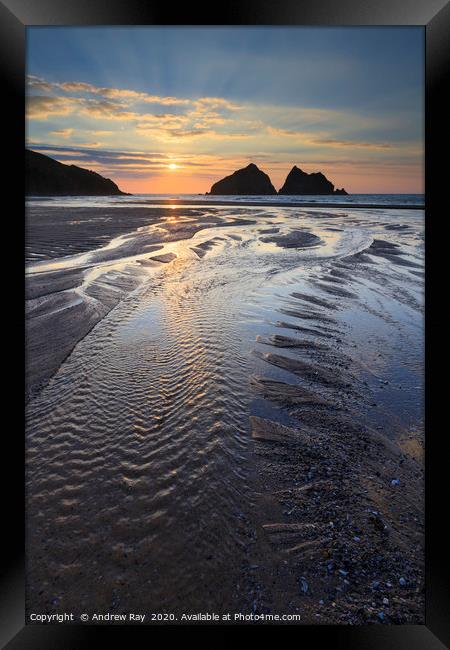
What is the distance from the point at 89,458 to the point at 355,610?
7.25 ft

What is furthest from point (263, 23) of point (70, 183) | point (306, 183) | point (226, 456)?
point (306, 183)

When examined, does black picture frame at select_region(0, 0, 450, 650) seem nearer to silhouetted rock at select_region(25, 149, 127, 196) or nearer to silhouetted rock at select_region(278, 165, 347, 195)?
silhouetted rock at select_region(25, 149, 127, 196)

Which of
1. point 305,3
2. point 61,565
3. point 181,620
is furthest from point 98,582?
point 305,3

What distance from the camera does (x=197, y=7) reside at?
106 inches

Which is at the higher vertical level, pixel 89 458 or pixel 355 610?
pixel 89 458

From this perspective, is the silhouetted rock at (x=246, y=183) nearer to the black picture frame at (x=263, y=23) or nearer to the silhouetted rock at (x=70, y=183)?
the silhouetted rock at (x=70, y=183)

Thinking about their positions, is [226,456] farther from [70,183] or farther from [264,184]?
[264,184]

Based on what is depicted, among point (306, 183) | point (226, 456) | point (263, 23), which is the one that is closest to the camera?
point (263, 23)

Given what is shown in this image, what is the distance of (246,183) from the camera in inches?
2569

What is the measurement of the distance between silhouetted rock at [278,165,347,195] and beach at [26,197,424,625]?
61.1 m

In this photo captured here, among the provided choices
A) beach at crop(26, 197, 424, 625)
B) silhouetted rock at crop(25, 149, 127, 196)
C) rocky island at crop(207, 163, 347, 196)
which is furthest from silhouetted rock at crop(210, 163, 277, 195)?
beach at crop(26, 197, 424, 625)

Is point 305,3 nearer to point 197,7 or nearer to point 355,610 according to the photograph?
point 197,7

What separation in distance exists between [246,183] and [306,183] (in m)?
9.99

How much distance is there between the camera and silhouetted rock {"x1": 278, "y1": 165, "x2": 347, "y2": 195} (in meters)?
63.6
